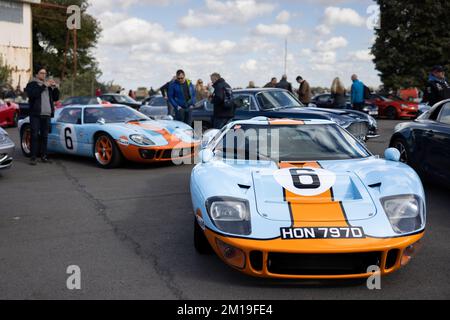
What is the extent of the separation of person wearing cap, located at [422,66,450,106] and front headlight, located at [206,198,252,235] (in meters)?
7.07

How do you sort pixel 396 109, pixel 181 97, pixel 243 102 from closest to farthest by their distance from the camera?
pixel 243 102 < pixel 181 97 < pixel 396 109

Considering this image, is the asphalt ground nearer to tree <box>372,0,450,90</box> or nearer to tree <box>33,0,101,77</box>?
tree <box>372,0,450,90</box>

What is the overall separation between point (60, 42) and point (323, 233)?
146 feet

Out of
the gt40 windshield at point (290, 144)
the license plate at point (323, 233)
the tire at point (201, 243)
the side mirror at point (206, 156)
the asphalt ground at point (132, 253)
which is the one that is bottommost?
the asphalt ground at point (132, 253)

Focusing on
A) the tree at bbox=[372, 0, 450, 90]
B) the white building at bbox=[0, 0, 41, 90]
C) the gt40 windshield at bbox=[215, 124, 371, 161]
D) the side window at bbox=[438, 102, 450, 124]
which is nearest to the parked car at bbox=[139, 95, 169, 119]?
the side window at bbox=[438, 102, 450, 124]

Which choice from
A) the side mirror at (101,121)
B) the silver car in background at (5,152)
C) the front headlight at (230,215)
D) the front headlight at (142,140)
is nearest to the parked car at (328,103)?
the side mirror at (101,121)

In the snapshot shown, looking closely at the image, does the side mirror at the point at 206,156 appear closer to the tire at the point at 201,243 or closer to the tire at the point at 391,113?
the tire at the point at 201,243

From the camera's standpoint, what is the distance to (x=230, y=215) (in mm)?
3438

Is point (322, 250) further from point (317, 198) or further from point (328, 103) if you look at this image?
point (328, 103)

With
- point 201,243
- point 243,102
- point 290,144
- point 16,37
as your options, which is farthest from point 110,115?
point 16,37

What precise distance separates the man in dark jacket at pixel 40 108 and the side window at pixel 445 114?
6.30 metres

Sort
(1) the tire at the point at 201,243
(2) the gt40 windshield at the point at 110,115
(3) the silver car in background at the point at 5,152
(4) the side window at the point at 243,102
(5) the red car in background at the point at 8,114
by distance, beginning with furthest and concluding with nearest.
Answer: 1. (5) the red car in background at the point at 8,114
2. (4) the side window at the point at 243,102
3. (2) the gt40 windshield at the point at 110,115
4. (3) the silver car in background at the point at 5,152
5. (1) the tire at the point at 201,243

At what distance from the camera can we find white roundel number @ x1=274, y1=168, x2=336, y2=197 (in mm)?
3621

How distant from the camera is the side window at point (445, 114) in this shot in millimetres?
6273
